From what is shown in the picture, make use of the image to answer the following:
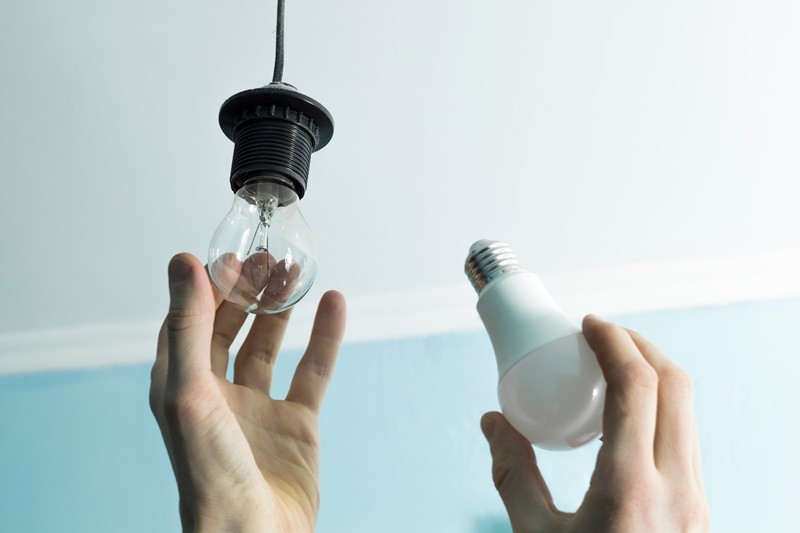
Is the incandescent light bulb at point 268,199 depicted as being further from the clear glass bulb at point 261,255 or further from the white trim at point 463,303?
the white trim at point 463,303

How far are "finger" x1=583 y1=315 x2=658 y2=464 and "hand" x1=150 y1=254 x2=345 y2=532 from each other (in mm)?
276

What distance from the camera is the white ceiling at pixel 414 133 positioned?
31.6 inches

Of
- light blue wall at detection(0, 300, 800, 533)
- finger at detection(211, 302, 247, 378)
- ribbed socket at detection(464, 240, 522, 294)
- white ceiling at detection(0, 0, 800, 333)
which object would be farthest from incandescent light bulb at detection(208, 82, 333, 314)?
light blue wall at detection(0, 300, 800, 533)

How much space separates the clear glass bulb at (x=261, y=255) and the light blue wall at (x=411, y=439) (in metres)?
0.70

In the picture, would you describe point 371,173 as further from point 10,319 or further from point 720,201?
point 10,319

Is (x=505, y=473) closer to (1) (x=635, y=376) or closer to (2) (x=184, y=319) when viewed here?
(1) (x=635, y=376)

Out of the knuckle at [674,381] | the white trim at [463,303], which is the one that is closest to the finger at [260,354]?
the knuckle at [674,381]

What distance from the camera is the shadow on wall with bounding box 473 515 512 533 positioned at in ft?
3.47

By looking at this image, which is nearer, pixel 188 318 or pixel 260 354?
pixel 188 318

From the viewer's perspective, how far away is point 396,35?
80 centimetres

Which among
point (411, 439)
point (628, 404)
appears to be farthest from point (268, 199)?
point (411, 439)

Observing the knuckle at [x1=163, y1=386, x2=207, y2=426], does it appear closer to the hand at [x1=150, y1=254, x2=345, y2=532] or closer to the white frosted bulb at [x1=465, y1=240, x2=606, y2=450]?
the hand at [x1=150, y1=254, x2=345, y2=532]

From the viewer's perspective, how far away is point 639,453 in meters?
0.36

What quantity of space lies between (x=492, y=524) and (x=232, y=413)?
0.63m
